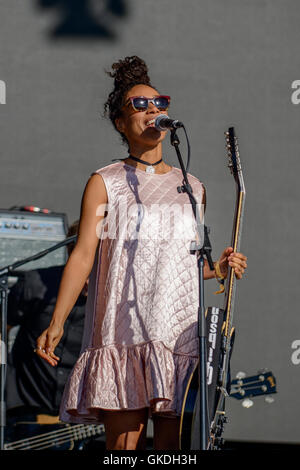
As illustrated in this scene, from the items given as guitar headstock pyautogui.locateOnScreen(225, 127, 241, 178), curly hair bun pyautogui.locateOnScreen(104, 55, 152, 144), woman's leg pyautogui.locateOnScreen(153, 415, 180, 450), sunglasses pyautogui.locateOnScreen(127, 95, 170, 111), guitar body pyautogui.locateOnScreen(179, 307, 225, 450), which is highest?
curly hair bun pyautogui.locateOnScreen(104, 55, 152, 144)

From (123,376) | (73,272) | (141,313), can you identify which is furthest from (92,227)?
(123,376)

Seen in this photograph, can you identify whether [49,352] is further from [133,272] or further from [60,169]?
[60,169]

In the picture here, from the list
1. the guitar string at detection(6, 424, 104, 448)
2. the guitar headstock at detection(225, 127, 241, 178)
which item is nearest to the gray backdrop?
the guitar string at detection(6, 424, 104, 448)

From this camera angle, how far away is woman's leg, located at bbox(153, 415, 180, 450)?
2195 millimetres

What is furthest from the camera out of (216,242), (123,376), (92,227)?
(216,242)

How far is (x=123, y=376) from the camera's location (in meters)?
2.15

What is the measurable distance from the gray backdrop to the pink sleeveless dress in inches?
120

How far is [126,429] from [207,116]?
368 centimetres

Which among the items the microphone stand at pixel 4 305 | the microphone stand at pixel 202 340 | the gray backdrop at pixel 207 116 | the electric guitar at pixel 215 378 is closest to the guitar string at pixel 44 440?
the microphone stand at pixel 4 305

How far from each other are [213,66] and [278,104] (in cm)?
57

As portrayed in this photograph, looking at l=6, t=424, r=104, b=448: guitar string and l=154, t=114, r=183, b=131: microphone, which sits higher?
l=154, t=114, r=183, b=131: microphone

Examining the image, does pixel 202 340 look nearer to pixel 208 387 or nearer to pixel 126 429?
pixel 208 387

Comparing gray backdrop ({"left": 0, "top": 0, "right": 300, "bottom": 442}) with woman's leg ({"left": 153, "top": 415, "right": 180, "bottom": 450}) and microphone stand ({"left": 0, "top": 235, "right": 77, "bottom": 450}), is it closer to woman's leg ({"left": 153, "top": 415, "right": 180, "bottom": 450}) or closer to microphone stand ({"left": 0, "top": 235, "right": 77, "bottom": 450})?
microphone stand ({"left": 0, "top": 235, "right": 77, "bottom": 450})

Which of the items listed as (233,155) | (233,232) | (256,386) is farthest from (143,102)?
(256,386)
